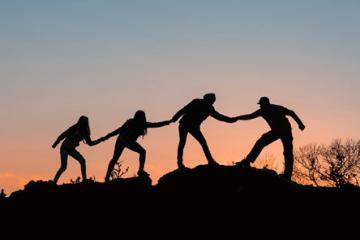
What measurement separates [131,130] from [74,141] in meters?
2.22

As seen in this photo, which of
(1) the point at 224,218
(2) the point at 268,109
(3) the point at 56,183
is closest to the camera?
(1) the point at 224,218

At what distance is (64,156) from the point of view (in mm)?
18016

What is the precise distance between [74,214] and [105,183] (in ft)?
4.59

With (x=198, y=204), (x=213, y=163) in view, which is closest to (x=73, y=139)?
(x=213, y=163)

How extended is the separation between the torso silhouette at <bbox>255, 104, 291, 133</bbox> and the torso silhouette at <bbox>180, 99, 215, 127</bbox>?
188 cm

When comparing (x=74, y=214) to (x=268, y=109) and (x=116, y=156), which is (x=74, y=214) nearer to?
(x=116, y=156)

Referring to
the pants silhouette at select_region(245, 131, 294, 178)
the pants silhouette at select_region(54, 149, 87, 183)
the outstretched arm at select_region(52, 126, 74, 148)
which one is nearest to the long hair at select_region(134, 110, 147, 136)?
the pants silhouette at select_region(54, 149, 87, 183)

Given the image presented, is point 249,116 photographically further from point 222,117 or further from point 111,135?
point 111,135

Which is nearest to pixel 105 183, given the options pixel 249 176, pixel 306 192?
pixel 249 176

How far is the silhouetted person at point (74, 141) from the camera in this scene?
17906 mm

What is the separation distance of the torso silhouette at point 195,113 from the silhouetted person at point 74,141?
356 cm

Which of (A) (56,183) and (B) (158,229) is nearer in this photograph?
(B) (158,229)

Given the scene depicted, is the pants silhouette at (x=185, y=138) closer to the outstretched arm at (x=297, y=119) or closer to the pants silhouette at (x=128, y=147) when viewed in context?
the pants silhouette at (x=128, y=147)

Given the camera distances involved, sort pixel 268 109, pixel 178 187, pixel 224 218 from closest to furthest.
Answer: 1. pixel 224 218
2. pixel 178 187
3. pixel 268 109
